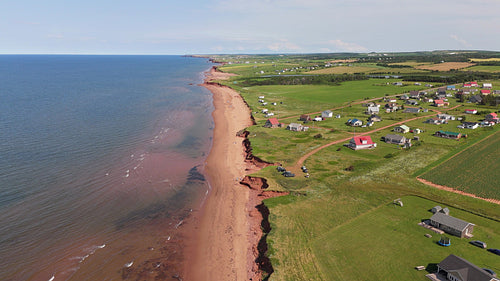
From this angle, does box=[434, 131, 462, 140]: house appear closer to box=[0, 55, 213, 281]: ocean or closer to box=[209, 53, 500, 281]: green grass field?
box=[209, 53, 500, 281]: green grass field

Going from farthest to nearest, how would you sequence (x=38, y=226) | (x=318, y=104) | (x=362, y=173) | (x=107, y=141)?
(x=318, y=104) < (x=107, y=141) < (x=362, y=173) < (x=38, y=226)

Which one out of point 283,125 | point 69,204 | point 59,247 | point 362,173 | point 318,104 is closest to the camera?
point 59,247

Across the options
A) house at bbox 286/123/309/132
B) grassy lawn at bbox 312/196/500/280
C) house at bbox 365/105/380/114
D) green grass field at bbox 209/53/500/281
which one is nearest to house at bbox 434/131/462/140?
green grass field at bbox 209/53/500/281

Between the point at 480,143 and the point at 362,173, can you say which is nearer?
the point at 362,173

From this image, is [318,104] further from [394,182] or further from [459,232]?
[459,232]

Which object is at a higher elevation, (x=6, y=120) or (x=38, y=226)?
(x=6, y=120)

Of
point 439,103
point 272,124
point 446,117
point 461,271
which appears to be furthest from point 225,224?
point 439,103

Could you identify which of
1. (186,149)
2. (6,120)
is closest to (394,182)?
(186,149)

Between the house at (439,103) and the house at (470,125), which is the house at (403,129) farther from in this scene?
the house at (439,103)
